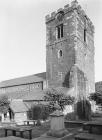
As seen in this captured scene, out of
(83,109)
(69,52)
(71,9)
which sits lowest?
(83,109)

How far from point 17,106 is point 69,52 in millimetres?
13529

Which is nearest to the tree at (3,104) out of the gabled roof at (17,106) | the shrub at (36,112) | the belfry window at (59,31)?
the gabled roof at (17,106)

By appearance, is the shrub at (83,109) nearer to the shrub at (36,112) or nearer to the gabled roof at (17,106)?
the shrub at (36,112)

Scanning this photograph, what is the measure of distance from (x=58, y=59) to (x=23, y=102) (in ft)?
34.9

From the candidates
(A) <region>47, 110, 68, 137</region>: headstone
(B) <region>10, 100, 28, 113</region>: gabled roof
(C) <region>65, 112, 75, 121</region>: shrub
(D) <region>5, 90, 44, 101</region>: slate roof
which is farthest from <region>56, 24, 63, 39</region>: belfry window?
(A) <region>47, 110, 68, 137</region>: headstone

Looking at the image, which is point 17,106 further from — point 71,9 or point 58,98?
point 71,9

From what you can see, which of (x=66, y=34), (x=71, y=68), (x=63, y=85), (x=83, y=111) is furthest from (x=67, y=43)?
(x=83, y=111)

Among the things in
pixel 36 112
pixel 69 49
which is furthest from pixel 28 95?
pixel 69 49

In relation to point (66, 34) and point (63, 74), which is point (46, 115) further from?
point (66, 34)

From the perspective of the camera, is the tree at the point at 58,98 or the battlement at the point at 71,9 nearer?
the tree at the point at 58,98

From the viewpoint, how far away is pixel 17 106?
3197 cm

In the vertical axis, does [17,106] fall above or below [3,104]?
below

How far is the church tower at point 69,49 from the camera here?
105ft

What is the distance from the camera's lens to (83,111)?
3100 cm
